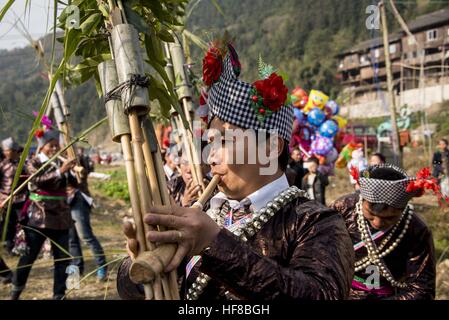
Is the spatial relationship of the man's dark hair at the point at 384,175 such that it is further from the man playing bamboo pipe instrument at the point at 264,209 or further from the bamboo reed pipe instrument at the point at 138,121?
the bamboo reed pipe instrument at the point at 138,121

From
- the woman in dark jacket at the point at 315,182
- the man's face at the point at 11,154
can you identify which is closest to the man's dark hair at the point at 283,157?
the man's face at the point at 11,154

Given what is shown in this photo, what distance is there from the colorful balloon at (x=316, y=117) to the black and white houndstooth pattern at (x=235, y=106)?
7.74 metres

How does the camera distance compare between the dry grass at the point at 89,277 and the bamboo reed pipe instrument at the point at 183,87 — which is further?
the dry grass at the point at 89,277

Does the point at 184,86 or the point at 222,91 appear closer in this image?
the point at 222,91

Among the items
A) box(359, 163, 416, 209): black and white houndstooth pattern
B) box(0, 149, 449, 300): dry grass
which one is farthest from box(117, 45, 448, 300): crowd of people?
box(359, 163, 416, 209): black and white houndstooth pattern

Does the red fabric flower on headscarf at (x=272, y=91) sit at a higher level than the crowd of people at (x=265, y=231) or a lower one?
higher

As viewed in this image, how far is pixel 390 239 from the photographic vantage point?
324 centimetres

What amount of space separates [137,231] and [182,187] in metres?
3.06

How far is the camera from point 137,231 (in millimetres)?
1150

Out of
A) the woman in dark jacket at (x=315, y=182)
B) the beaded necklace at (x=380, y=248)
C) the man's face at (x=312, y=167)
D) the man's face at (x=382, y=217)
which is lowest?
the woman in dark jacket at (x=315, y=182)

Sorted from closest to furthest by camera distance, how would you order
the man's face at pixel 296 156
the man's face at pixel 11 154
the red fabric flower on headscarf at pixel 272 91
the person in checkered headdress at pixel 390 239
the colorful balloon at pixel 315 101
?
1. the red fabric flower on headscarf at pixel 272 91
2. the person in checkered headdress at pixel 390 239
3. the man's face at pixel 11 154
4. the man's face at pixel 296 156
5. the colorful balloon at pixel 315 101

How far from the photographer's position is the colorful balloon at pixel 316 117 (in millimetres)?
9359
